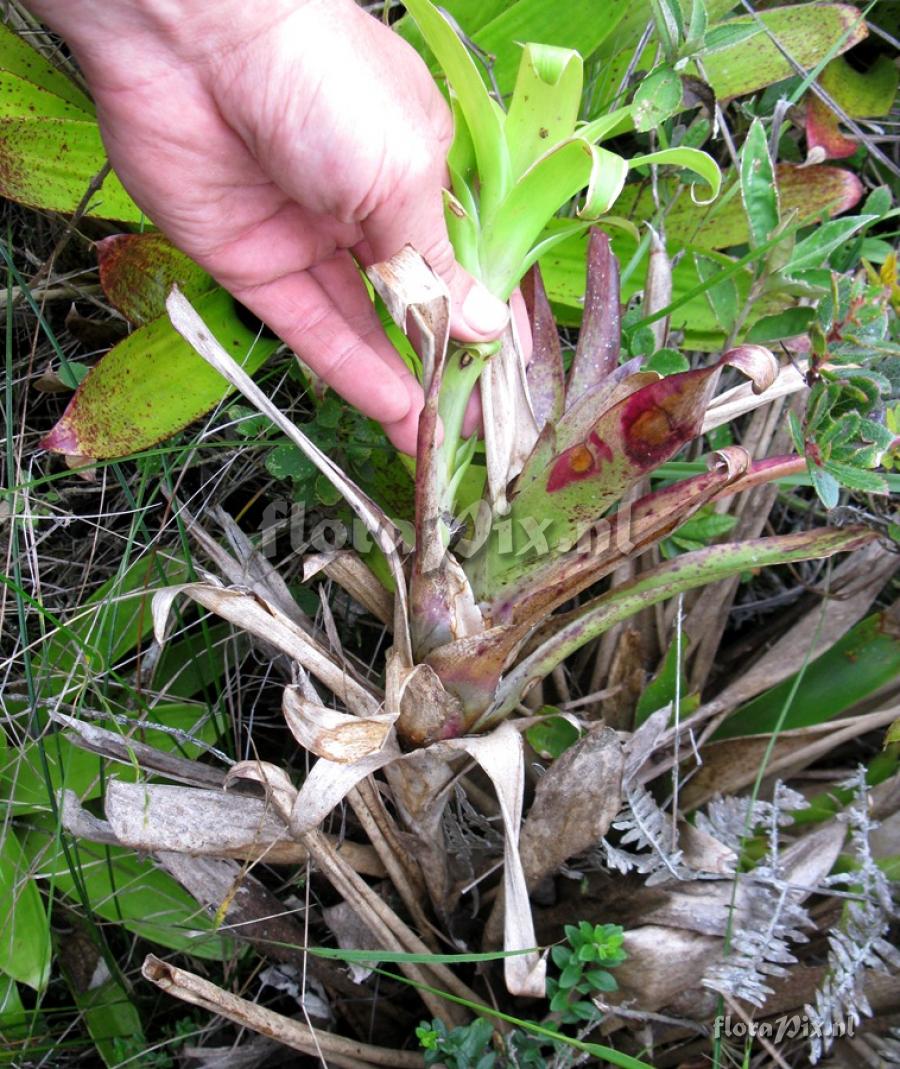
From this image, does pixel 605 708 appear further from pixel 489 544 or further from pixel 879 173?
pixel 879 173

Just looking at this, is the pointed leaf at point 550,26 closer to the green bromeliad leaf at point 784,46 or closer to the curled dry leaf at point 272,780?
the green bromeliad leaf at point 784,46

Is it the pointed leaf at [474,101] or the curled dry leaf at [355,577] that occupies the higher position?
the pointed leaf at [474,101]

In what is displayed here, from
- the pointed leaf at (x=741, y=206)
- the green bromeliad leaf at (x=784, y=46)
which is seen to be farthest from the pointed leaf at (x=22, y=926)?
the green bromeliad leaf at (x=784, y=46)

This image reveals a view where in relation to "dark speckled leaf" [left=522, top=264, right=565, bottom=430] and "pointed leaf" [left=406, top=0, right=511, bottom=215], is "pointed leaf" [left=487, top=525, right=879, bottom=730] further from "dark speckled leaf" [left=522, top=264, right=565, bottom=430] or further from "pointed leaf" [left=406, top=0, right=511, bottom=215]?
"pointed leaf" [left=406, top=0, right=511, bottom=215]

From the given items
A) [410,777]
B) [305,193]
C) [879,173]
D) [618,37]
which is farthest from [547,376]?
[879,173]

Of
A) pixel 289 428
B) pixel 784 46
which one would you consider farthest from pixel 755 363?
pixel 784 46

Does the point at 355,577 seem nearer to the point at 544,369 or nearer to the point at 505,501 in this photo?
the point at 505,501
